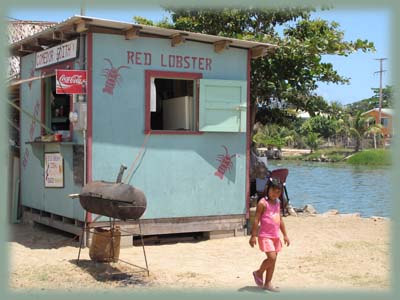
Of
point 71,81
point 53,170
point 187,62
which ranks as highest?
point 187,62

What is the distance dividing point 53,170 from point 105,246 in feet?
8.78

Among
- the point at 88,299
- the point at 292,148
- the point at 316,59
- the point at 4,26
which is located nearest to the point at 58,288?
the point at 88,299

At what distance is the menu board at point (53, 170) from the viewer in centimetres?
956

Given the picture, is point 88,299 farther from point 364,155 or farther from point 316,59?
point 364,155

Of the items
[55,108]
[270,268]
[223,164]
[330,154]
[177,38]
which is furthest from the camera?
[330,154]

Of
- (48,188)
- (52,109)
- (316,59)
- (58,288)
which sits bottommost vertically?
(58,288)

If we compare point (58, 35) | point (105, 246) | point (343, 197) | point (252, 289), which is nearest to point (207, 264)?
point (105, 246)

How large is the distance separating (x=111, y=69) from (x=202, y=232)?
3.21m

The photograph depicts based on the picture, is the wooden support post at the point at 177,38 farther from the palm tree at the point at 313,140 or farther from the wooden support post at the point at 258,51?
the palm tree at the point at 313,140

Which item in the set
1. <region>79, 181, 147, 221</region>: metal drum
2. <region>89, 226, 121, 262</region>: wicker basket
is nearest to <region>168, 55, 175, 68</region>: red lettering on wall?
<region>79, 181, 147, 221</region>: metal drum

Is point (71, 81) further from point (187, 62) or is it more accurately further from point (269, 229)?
point (269, 229)

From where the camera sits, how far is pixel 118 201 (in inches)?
271

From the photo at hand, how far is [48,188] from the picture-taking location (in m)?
10.1

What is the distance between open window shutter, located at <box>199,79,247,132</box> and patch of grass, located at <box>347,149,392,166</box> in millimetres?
42877
